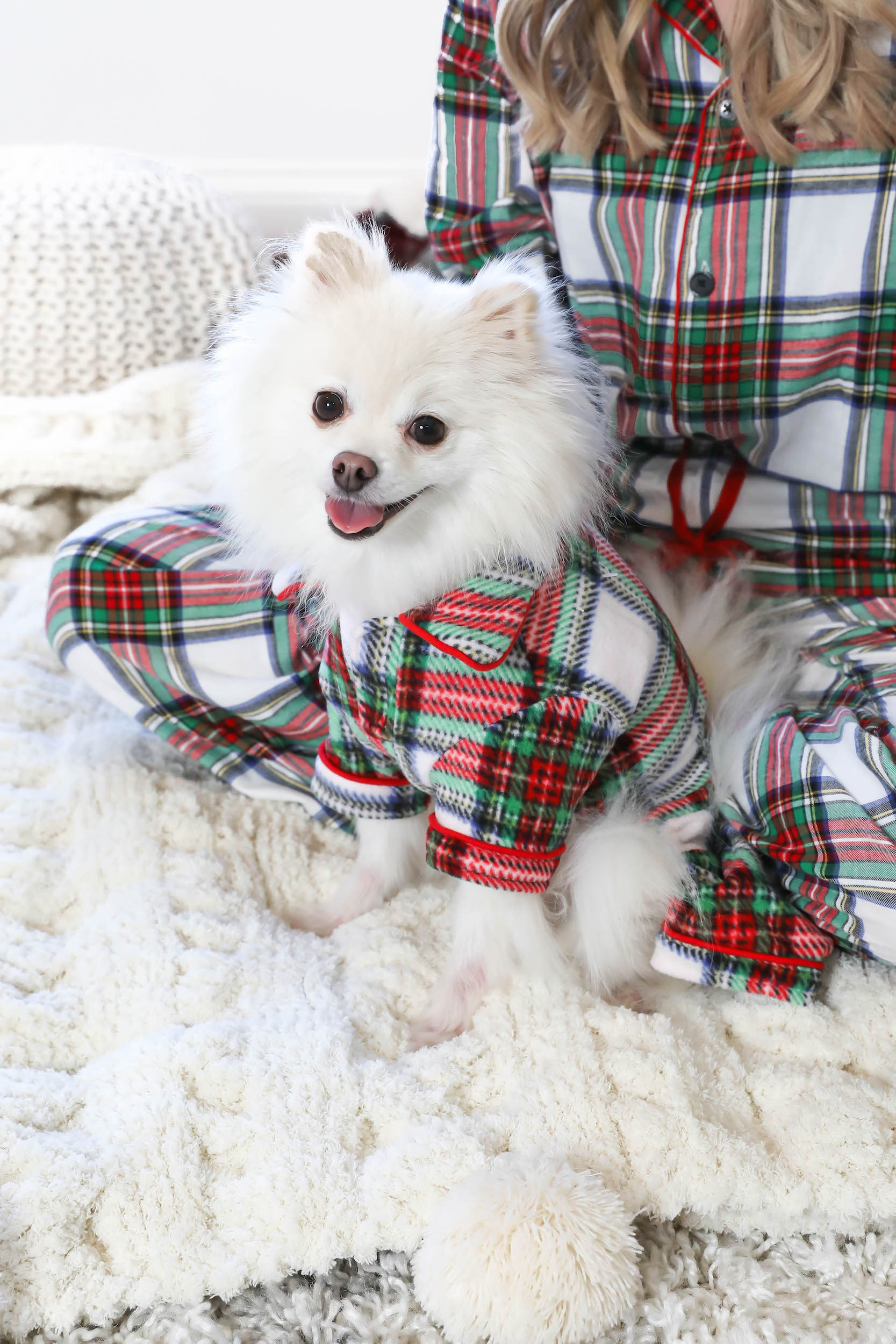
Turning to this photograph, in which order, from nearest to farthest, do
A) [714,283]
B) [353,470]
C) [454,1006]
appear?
[353,470], [454,1006], [714,283]

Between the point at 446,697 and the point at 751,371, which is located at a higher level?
the point at 751,371

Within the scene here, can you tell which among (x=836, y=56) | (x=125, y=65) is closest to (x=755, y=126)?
(x=836, y=56)

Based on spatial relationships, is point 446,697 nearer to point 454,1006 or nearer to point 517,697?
point 517,697

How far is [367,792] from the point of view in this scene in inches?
47.6

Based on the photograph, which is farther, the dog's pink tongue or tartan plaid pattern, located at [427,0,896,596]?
tartan plaid pattern, located at [427,0,896,596]

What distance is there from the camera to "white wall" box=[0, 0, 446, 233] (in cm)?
256

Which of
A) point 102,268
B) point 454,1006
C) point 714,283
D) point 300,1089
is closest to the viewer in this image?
point 300,1089

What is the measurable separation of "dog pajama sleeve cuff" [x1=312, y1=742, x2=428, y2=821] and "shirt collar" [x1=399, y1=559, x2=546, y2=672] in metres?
0.22

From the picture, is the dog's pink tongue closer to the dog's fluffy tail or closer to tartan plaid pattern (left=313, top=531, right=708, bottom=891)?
tartan plaid pattern (left=313, top=531, right=708, bottom=891)

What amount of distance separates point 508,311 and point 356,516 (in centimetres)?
24

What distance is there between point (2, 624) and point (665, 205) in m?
1.13

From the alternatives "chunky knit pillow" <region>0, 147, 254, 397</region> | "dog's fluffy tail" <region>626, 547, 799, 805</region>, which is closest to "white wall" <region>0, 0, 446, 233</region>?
"chunky knit pillow" <region>0, 147, 254, 397</region>

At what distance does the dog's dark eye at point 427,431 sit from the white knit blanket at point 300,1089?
1.91ft

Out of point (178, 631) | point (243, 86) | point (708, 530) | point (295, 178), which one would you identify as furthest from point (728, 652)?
point (243, 86)
